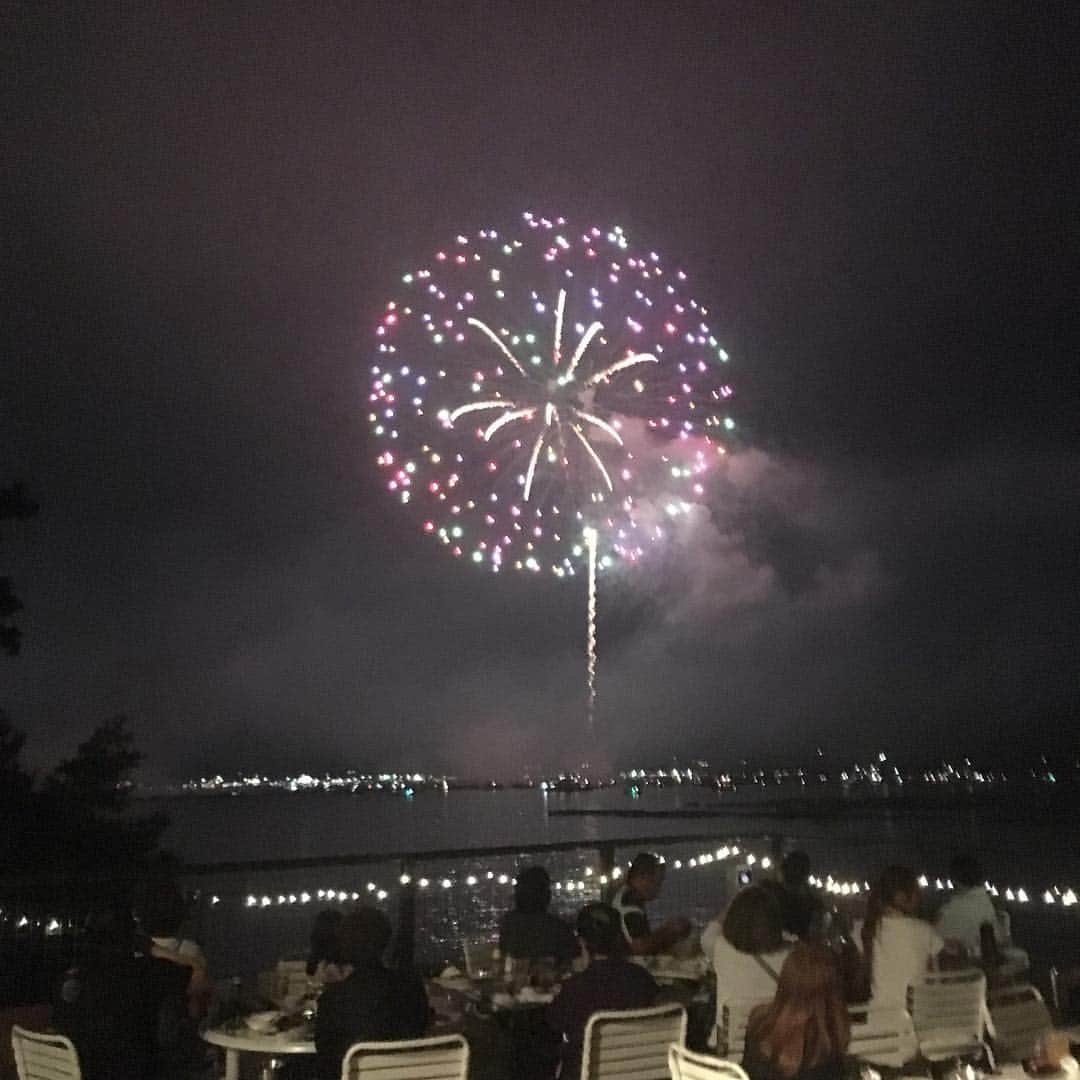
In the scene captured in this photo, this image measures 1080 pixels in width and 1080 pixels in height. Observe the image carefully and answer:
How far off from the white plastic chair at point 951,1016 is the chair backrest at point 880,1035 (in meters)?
0.18

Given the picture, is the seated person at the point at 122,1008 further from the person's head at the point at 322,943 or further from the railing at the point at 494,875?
the railing at the point at 494,875

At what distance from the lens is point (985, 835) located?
5906 centimetres

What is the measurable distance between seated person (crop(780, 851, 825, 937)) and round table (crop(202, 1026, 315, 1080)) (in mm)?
2139

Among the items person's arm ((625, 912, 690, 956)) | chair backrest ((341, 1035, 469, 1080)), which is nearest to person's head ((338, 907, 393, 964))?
chair backrest ((341, 1035, 469, 1080))

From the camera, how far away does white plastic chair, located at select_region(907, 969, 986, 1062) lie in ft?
15.8

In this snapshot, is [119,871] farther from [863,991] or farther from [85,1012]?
[863,991]

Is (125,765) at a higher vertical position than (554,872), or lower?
higher

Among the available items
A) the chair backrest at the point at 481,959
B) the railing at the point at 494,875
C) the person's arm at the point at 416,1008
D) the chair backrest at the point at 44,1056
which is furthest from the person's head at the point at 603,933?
the railing at the point at 494,875

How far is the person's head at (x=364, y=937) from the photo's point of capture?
4.15 m

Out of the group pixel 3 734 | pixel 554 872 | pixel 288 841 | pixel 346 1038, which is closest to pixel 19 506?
pixel 3 734

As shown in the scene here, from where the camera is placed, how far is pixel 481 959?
6.43 m

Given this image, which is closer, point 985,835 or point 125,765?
point 125,765

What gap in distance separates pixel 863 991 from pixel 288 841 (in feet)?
255

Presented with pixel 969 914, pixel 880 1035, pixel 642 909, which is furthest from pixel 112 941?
pixel 969 914
